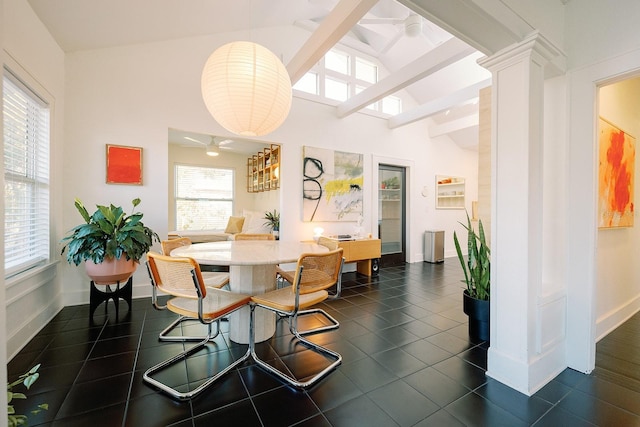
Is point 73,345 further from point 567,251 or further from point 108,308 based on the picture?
point 567,251

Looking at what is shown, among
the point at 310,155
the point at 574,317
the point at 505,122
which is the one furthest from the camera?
the point at 310,155

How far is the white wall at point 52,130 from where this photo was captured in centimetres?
192

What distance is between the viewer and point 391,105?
5.23 metres

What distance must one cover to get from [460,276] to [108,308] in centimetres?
465

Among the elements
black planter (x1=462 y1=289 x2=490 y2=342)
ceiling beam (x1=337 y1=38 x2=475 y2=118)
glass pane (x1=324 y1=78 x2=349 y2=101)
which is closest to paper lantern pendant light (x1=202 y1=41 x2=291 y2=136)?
ceiling beam (x1=337 y1=38 x2=475 y2=118)

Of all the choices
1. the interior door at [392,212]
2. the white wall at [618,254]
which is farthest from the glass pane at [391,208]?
the white wall at [618,254]

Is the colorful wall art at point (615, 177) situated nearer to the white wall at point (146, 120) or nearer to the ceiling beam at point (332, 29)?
the ceiling beam at point (332, 29)

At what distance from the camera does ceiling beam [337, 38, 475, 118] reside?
9.14 feet

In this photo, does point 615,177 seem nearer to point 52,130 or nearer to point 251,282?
point 251,282

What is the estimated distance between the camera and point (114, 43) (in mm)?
2908

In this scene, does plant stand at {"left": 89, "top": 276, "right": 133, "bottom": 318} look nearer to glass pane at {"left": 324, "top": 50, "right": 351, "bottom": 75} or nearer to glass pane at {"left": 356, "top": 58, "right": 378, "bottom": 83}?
glass pane at {"left": 324, "top": 50, "right": 351, "bottom": 75}

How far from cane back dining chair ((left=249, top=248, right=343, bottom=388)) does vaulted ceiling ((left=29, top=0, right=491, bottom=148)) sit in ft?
6.38

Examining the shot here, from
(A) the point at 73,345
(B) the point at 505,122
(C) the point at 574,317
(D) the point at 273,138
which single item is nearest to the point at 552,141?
(B) the point at 505,122

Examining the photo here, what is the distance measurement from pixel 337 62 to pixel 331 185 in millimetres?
2090
